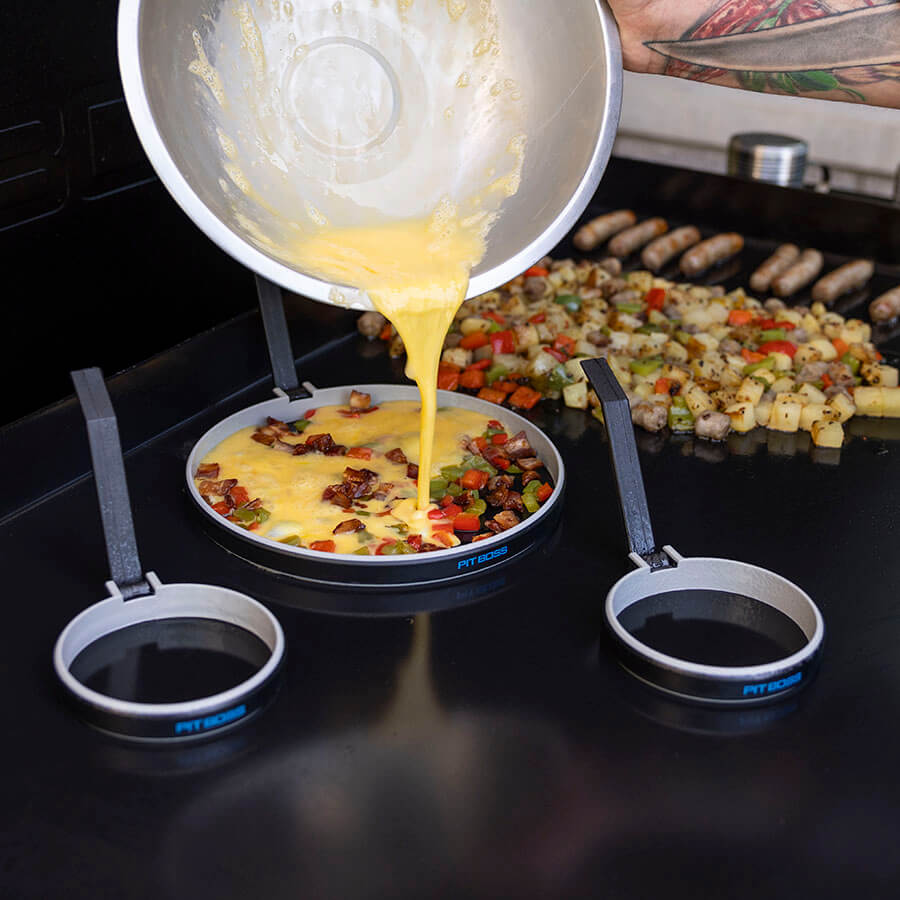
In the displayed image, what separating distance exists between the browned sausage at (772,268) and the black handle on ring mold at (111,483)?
1.81 meters

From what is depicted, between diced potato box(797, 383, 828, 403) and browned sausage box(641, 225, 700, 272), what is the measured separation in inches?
29.9

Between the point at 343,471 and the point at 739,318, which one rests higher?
the point at 343,471

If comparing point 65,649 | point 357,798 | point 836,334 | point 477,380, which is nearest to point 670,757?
point 357,798

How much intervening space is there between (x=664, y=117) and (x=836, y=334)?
2.13 meters

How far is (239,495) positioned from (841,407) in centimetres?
115

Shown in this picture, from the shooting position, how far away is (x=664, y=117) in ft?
14.5

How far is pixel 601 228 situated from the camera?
306 centimetres

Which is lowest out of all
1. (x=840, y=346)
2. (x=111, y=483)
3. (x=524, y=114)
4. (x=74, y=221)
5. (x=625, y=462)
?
(x=840, y=346)

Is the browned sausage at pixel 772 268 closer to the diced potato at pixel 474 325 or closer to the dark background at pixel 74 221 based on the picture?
the diced potato at pixel 474 325

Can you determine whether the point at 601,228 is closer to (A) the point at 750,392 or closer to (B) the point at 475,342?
(B) the point at 475,342

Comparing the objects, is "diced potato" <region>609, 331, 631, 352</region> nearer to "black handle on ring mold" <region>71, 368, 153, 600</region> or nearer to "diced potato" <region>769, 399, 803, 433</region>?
"diced potato" <region>769, 399, 803, 433</region>

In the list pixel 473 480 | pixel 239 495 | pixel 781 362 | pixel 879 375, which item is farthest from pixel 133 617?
pixel 879 375

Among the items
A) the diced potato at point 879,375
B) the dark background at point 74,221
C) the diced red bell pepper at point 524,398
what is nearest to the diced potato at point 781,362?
the diced potato at point 879,375

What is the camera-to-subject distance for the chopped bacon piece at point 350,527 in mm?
1678
